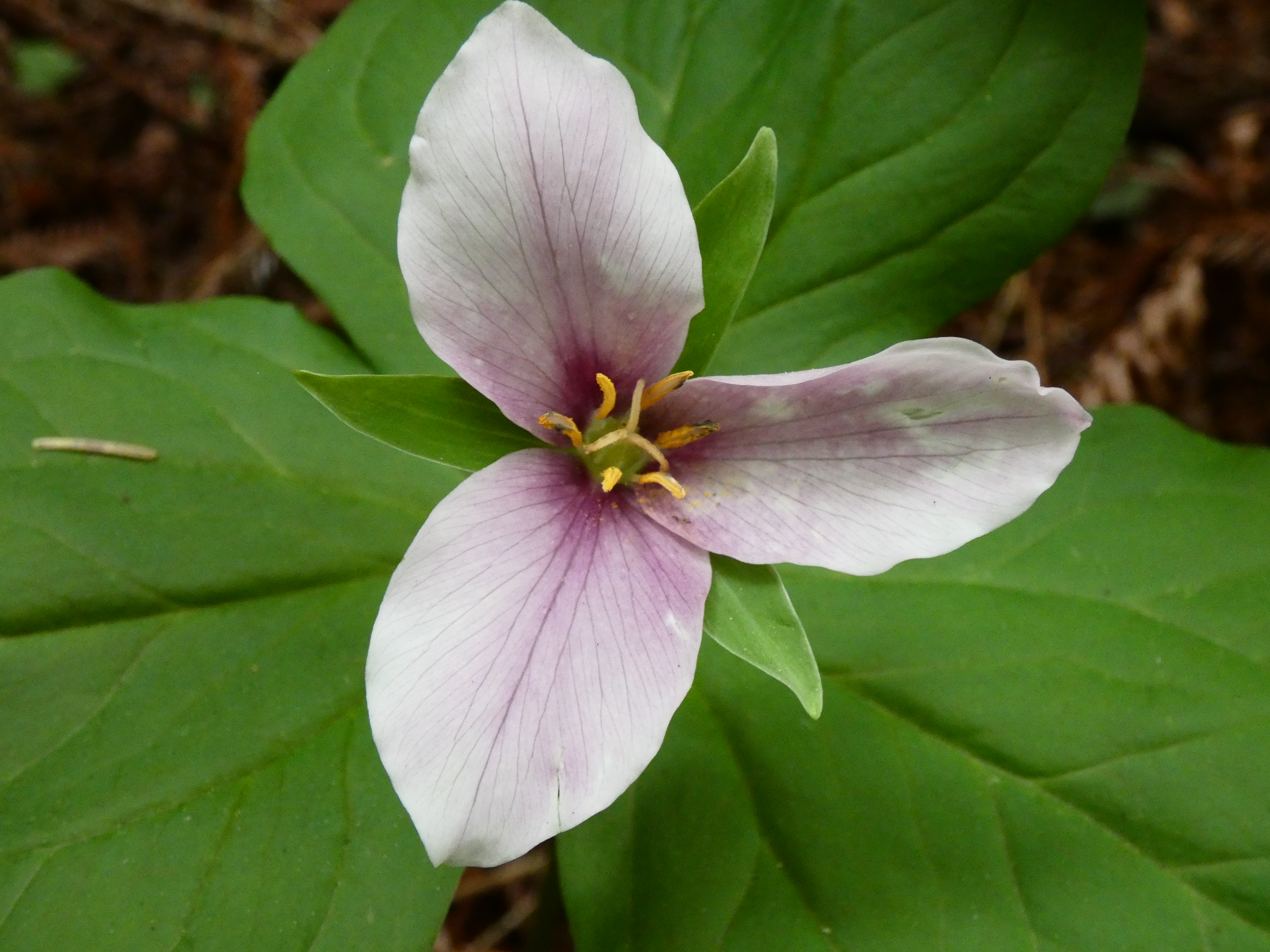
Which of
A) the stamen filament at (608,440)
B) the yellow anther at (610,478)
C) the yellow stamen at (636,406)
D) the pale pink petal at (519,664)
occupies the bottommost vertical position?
the pale pink petal at (519,664)

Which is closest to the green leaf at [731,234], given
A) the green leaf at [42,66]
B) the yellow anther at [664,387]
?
Result: the yellow anther at [664,387]

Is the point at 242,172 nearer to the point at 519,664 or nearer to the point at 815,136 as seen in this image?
the point at 815,136

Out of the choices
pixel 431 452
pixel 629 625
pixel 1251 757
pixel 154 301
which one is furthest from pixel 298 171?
pixel 1251 757

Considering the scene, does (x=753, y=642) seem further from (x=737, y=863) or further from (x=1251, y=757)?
(x=1251, y=757)

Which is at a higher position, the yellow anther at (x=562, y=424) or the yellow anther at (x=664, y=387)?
the yellow anther at (x=664, y=387)

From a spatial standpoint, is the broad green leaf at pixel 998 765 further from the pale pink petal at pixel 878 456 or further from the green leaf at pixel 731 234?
the green leaf at pixel 731 234

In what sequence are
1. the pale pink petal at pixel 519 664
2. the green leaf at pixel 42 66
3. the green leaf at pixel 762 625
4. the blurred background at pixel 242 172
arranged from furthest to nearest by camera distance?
the green leaf at pixel 42 66
the blurred background at pixel 242 172
the green leaf at pixel 762 625
the pale pink petal at pixel 519 664
